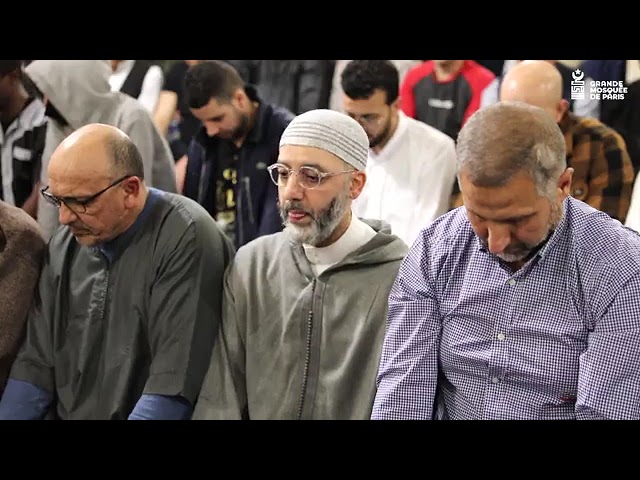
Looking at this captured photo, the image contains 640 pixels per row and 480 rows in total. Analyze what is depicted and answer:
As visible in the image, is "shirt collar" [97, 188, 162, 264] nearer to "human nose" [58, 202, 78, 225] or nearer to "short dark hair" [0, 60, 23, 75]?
"human nose" [58, 202, 78, 225]

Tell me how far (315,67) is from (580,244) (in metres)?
2.46

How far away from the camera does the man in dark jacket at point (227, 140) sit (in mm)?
3678

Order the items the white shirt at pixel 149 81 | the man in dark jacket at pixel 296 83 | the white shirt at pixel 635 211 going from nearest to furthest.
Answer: the white shirt at pixel 635 211, the man in dark jacket at pixel 296 83, the white shirt at pixel 149 81

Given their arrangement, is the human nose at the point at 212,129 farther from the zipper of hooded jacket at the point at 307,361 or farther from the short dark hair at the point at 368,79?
the zipper of hooded jacket at the point at 307,361

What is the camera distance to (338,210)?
8.60 feet

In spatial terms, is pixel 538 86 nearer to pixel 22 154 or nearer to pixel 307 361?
pixel 307 361

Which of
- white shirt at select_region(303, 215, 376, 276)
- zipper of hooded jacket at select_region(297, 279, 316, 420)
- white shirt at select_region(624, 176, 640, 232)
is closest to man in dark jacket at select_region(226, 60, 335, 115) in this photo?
white shirt at select_region(624, 176, 640, 232)

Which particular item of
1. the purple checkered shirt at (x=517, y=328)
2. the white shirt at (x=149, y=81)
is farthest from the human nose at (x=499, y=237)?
the white shirt at (x=149, y=81)

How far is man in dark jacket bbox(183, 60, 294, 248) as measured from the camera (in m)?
3.68

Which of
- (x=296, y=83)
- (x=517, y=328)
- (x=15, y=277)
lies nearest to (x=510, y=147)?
(x=517, y=328)

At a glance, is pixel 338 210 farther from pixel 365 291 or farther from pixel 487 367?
pixel 487 367

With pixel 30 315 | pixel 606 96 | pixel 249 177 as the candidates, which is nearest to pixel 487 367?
pixel 30 315

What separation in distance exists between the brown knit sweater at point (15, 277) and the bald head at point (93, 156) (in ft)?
0.92

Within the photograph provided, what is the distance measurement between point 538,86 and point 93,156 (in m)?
1.53
